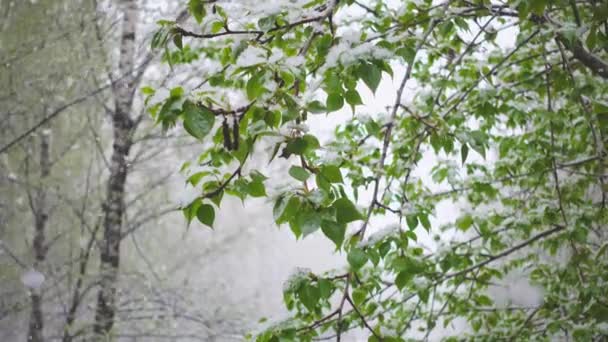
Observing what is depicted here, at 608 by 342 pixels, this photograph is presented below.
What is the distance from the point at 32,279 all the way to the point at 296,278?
3191mm

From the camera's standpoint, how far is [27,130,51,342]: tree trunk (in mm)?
3629

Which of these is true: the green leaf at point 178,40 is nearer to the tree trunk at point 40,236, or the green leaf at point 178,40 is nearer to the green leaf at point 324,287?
the green leaf at point 324,287

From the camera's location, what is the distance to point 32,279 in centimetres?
361

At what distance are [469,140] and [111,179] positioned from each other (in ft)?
9.88

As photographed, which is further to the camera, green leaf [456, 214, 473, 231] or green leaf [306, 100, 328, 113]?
green leaf [456, 214, 473, 231]

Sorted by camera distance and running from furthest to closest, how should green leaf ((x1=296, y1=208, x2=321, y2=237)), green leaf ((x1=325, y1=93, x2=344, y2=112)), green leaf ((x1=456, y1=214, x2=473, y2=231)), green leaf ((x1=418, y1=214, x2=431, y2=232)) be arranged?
green leaf ((x1=456, y1=214, x2=473, y2=231)) → green leaf ((x1=418, y1=214, x2=431, y2=232)) → green leaf ((x1=325, y1=93, x2=344, y2=112)) → green leaf ((x1=296, y1=208, x2=321, y2=237))

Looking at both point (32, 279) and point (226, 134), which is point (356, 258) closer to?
point (226, 134)

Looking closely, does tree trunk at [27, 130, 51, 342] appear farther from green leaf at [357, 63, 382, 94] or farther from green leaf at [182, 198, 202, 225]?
green leaf at [357, 63, 382, 94]

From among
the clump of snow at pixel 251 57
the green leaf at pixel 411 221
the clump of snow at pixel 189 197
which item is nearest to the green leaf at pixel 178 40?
the clump of snow at pixel 251 57

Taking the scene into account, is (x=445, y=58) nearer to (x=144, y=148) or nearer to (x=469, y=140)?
(x=469, y=140)

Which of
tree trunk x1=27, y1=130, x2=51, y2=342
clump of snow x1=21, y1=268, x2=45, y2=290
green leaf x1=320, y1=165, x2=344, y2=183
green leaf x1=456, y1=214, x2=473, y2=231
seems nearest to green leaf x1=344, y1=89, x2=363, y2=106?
green leaf x1=320, y1=165, x2=344, y2=183

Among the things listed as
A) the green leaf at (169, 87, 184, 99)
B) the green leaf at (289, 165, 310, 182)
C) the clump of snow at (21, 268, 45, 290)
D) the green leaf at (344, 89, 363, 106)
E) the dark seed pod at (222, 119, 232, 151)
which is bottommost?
the green leaf at (289, 165, 310, 182)

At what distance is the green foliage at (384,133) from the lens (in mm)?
1003

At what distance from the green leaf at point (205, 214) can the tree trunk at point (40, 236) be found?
3123mm
